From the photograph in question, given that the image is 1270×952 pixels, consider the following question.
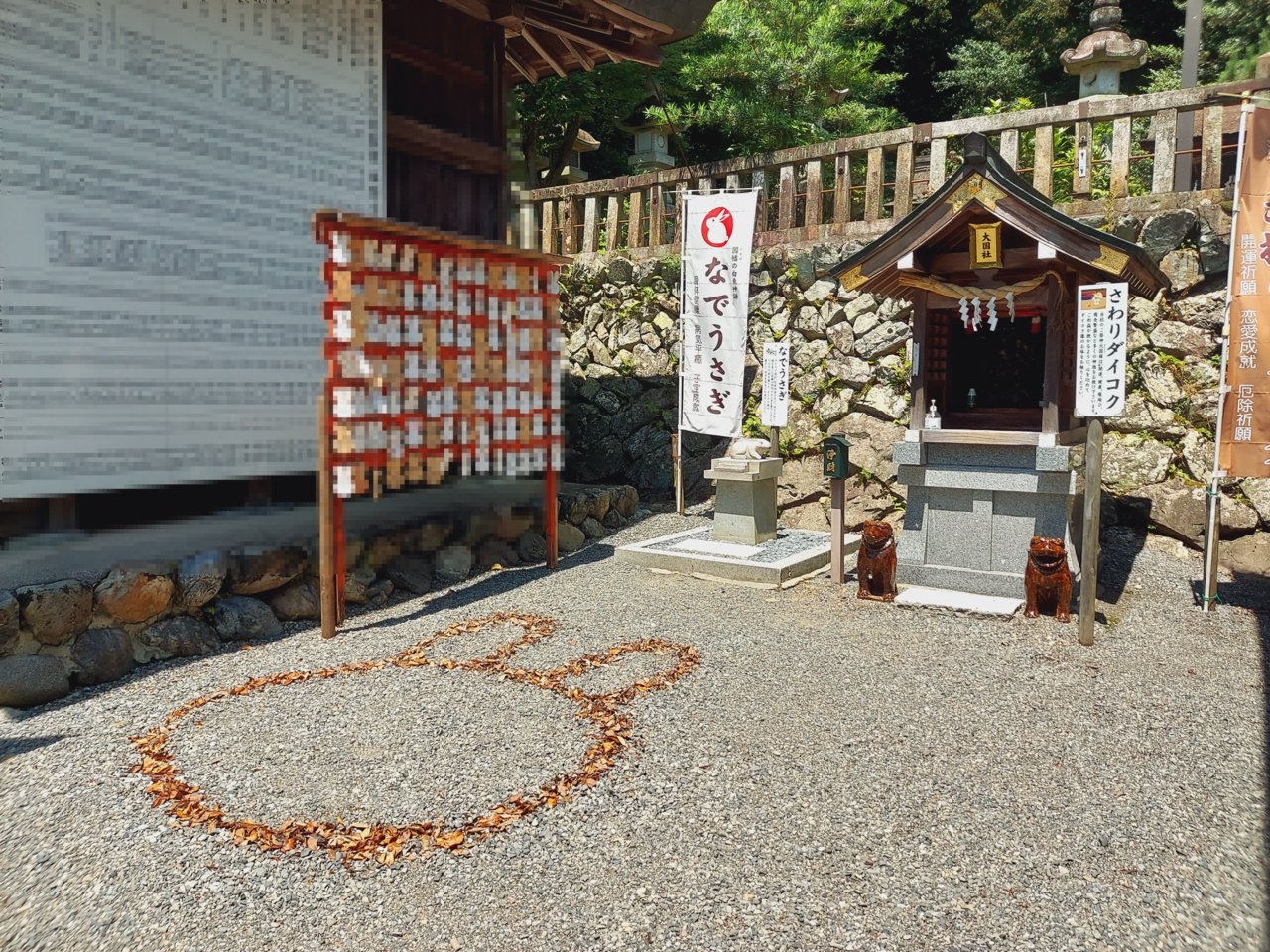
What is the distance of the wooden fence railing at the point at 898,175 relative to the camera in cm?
924

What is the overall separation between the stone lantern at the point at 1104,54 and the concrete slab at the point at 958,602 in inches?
439

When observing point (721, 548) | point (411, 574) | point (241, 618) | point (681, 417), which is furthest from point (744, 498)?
point (241, 618)

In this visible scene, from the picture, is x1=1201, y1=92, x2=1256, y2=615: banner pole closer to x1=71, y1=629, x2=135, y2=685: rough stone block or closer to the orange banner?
the orange banner

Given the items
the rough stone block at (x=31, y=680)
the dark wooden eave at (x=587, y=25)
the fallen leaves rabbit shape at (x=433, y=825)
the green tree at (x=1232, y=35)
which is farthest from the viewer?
the green tree at (x=1232, y=35)

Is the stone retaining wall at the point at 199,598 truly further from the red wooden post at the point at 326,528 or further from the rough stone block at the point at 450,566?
the red wooden post at the point at 326,528

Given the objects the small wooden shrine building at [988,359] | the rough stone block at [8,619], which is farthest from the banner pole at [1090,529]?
the rough stone block at [8,619]

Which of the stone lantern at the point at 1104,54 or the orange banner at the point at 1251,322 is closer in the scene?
the orange banner at the point at 1251,322

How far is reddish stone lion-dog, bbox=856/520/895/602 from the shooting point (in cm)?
779

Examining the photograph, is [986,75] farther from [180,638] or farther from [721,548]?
[180,638]

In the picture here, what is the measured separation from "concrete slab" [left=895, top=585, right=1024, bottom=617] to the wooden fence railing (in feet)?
16.2

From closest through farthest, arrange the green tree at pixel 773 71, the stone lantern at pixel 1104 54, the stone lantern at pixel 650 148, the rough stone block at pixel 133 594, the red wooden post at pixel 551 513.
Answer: the rough stone block at pixel 133 594 < the red wooden post at pixel 551 513 < the stone lantern at pixel 1104 54 < the green tree at pixel 773 71 < the stone lantern at pixel 650 148

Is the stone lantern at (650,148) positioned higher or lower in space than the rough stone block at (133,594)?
higher

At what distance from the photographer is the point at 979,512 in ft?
25.9

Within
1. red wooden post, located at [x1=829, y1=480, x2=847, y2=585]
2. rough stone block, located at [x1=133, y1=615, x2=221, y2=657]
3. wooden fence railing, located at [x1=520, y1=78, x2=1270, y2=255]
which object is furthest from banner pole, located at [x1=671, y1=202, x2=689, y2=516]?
rough stone block, located at [x1=133, y1=615, x2=221, y2=657]
